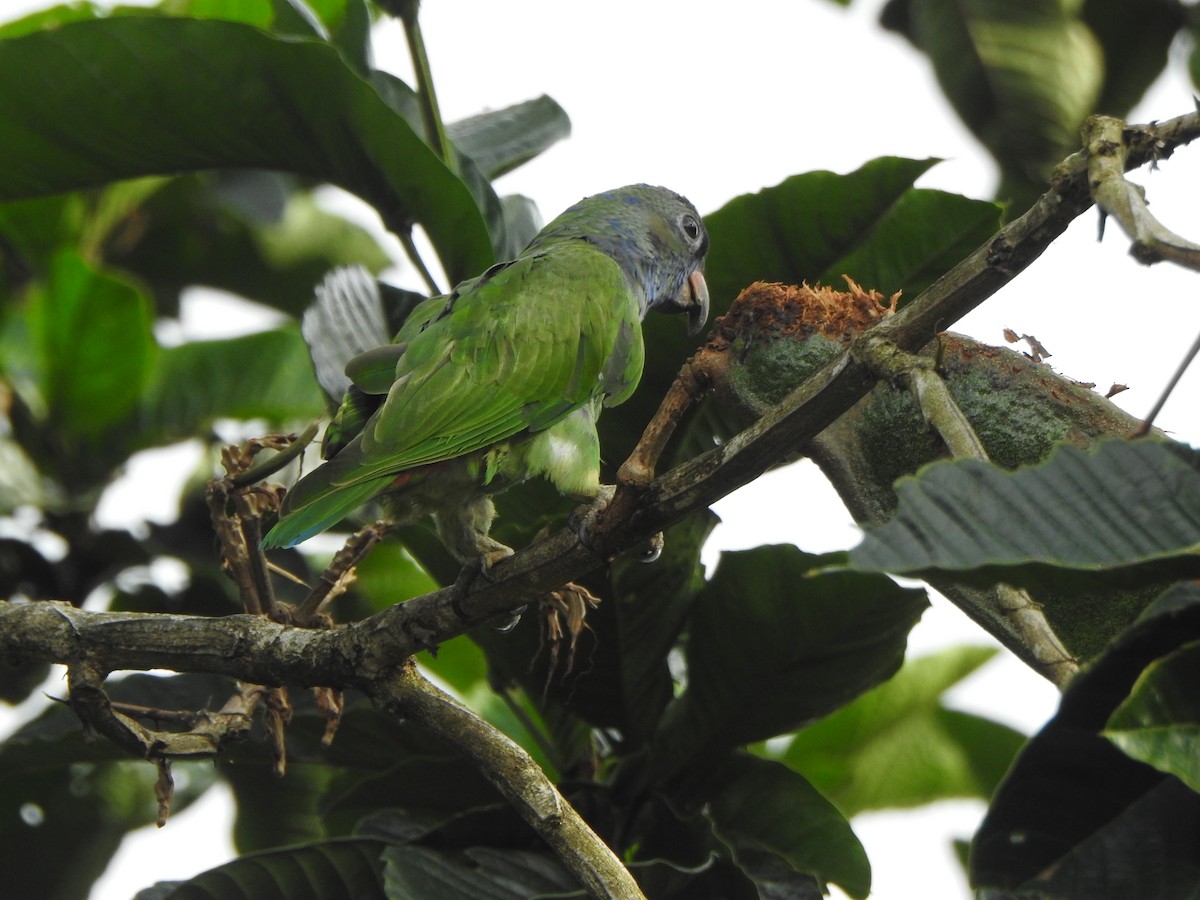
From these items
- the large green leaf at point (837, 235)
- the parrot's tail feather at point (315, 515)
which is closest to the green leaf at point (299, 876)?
the parrot's tail feather at point (315, 515)

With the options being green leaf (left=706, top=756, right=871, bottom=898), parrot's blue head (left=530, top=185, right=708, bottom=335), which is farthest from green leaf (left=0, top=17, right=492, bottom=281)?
green leaf (left=706, top=756, right=871, bottom=898)

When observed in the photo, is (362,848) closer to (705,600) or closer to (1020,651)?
(705,600)

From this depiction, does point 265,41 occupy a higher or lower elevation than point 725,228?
higher

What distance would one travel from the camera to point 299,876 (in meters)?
2.21

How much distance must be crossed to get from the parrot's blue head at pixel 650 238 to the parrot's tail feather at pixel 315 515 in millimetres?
951

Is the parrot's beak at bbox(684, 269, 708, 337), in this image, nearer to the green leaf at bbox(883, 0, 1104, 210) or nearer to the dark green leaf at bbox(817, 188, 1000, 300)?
the dark green leaf at bbox(817, 188, 1000, 300)

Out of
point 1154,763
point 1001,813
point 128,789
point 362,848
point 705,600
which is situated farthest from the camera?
point 128,789

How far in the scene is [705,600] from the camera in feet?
7.95

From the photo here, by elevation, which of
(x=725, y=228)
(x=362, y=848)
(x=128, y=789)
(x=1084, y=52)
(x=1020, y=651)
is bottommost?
(x=1020, y=651)

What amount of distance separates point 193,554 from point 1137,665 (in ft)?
8.24

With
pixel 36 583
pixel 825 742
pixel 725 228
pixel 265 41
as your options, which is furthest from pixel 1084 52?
pixel 36 583

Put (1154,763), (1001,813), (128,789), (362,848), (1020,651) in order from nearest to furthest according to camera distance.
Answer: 1. (1154,763)
2. (1001,813)
3. (1020,651)
4. (362,848)
5. (128,789)

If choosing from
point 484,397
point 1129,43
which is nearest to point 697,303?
point 484,397

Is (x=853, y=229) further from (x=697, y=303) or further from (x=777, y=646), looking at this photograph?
(x=777, y=646)
